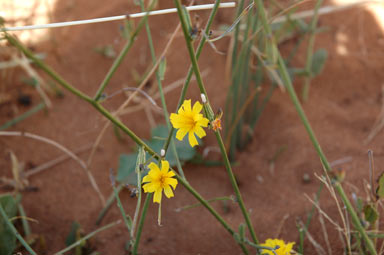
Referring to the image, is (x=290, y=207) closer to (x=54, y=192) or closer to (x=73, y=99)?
(x=54, y=192)

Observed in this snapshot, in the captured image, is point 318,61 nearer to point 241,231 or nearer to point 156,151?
point 156,151

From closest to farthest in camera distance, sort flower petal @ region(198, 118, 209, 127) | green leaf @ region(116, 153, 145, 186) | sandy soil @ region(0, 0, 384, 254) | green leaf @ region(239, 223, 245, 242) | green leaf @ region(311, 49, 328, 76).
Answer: flower petal @ region(198, 118, 209, 127), green leaf @ region(239, 223, 245, 242), sandy soil @ region(0, 0, 384, 254), green leaf @ region(116, 153, 145, 186), green leaf @ region(311, 49, 328, 76)

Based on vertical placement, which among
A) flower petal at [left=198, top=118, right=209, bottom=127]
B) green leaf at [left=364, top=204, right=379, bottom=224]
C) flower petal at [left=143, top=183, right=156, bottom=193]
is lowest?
green leaf at [left=364, top=204, right=379, bottom=224]

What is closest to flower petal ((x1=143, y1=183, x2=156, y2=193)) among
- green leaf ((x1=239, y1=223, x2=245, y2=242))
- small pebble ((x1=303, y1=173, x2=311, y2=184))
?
green leaf ((x1=239, y1=223, x2=245, y2=242))

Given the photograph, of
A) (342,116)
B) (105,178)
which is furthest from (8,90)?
(342,116)

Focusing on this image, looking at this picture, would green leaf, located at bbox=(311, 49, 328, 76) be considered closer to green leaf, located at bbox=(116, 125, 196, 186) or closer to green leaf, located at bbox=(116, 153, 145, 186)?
green leaf, located at bbox=(116, 125, 196, 186)

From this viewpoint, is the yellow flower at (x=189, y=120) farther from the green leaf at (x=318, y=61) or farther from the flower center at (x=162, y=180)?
the green leaf at (x=318, y=61)

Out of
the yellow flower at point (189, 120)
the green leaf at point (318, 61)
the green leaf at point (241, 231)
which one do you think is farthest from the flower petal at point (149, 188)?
the green leaf at point (318, 61)
